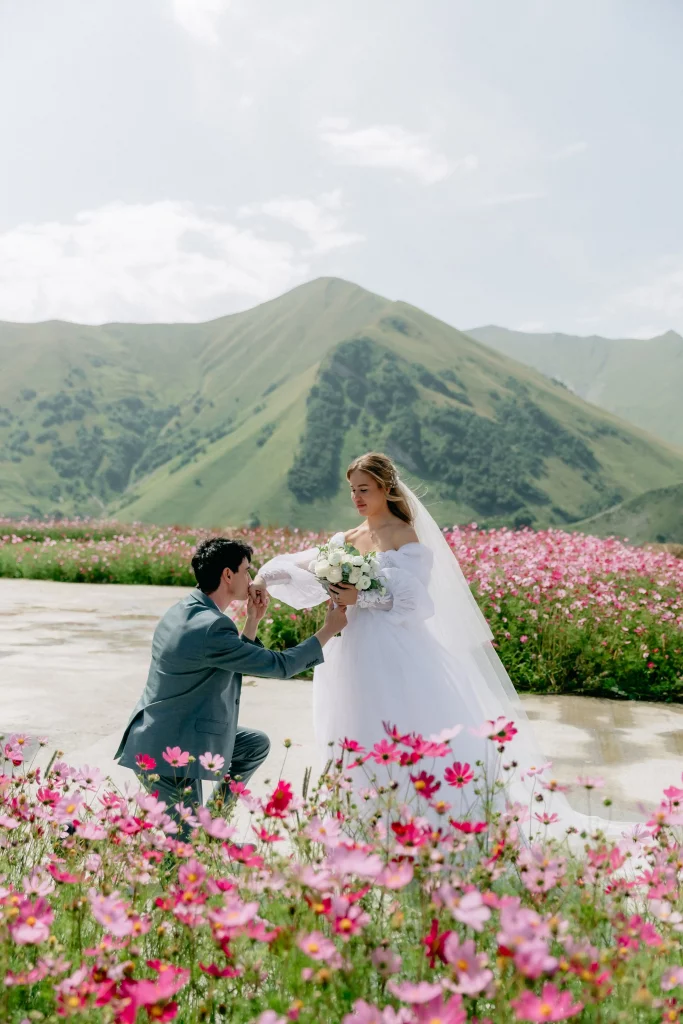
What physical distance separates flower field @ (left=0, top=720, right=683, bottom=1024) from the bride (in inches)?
67.5

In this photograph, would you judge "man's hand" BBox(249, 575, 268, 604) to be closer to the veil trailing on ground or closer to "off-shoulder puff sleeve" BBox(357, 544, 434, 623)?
"off-shoulder puff sleeve" BBox(357, 544, 434, 623)

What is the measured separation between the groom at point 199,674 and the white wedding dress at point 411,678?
63 centimetres

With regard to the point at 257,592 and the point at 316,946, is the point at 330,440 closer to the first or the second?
the point at 257,592

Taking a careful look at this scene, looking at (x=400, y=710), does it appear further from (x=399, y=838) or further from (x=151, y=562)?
(x=151, y=562)

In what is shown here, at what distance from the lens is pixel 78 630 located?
35.0 ft

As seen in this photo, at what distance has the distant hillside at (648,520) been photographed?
24.8 meters

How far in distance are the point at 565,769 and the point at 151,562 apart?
1304 centimetres

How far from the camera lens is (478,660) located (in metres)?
4.91

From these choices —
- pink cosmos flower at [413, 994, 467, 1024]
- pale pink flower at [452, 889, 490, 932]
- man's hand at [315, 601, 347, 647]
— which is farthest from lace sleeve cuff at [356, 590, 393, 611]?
pink cosmos flower at [413, 994, 467, 1024]

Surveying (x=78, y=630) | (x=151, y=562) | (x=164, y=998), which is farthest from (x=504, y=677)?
(x=151, y=562)

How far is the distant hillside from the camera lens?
81.4ft

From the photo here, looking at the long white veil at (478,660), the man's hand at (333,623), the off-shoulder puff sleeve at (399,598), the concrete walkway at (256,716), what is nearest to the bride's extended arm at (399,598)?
the off-shoulder puff sleeve at (399,598)

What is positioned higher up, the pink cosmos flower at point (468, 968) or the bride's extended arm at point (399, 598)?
the bride's extended arm at point (399, 598)

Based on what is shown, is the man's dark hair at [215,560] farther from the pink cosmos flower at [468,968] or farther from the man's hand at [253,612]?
the pink cosmos flower at [468,968]
